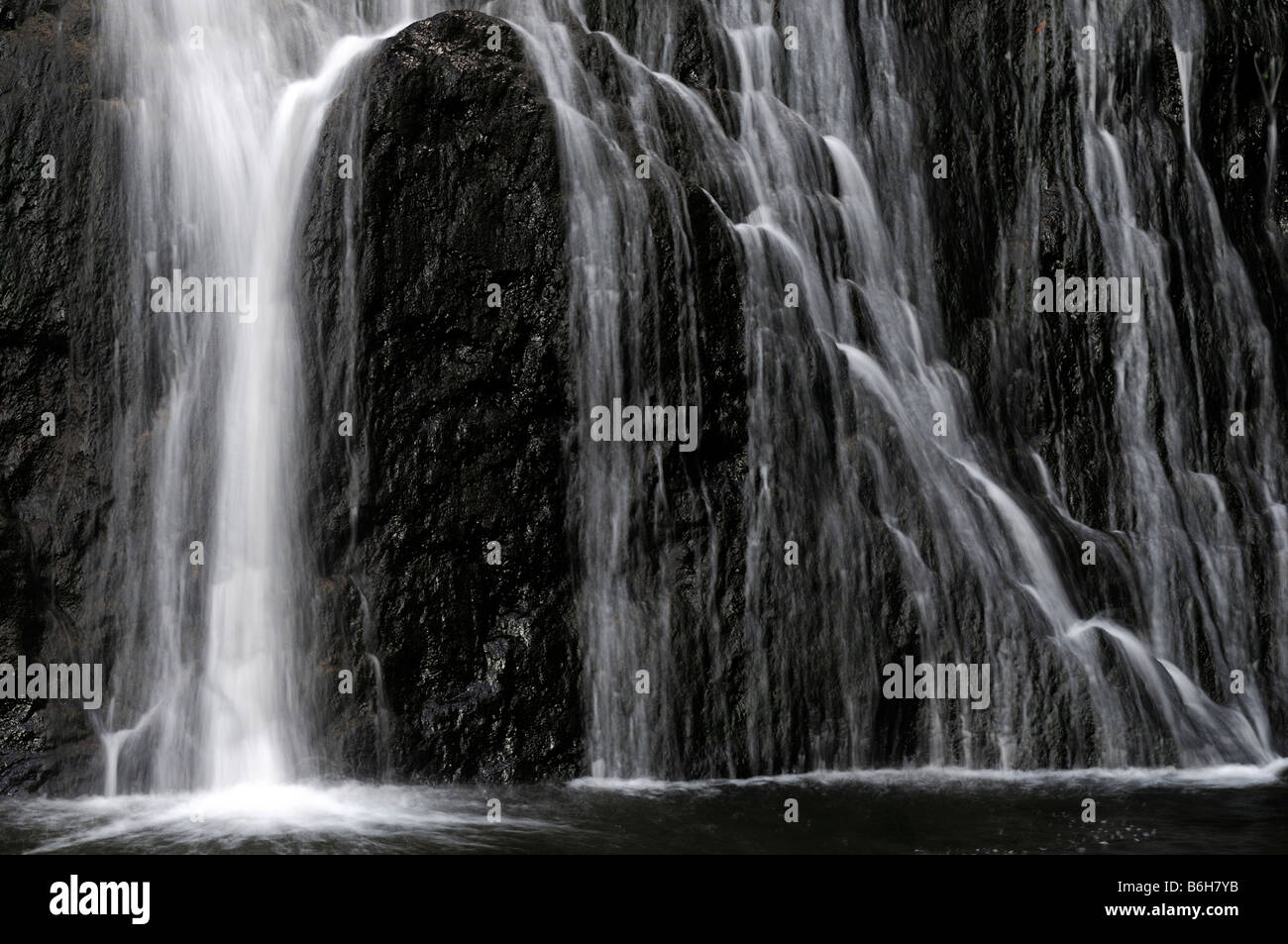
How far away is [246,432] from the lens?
13.0 meters

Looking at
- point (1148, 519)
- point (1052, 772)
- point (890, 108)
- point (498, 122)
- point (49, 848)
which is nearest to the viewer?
point (49, 848)

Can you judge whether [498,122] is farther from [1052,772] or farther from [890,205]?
[1052,772]

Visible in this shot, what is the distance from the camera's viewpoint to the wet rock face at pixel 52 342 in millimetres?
12461

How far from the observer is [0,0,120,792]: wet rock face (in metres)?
12.5

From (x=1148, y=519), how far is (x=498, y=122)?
25.1 ft

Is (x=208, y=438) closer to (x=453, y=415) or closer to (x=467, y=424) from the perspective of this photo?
(x=453, y=415)

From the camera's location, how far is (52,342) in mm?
13055

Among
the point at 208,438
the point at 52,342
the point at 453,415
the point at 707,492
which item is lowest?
the point at 707,492

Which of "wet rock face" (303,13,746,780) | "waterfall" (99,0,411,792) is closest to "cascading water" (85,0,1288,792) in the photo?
"waterfall" (99,0,411,792)

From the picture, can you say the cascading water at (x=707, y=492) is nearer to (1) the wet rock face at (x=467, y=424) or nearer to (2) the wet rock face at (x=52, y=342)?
(1) the wet rock face at (x=467, y=424)

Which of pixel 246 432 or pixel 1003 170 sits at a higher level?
pixel 1003 170

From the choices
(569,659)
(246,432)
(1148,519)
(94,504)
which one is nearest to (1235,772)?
(1148,519)

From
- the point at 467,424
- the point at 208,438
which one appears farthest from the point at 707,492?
the point at 208,438

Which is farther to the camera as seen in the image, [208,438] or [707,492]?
[707,492]
